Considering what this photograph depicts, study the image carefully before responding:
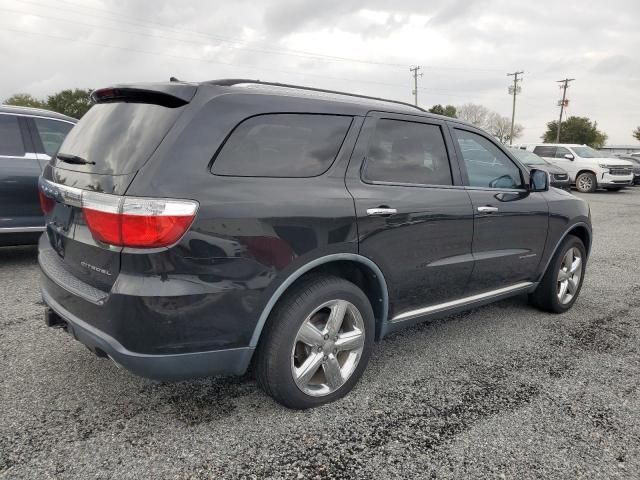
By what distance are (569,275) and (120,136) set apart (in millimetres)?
3924

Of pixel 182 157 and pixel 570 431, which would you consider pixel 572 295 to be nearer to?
pixel 570 431

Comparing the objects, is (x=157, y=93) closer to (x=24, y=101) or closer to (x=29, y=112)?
(x=29, y=112)

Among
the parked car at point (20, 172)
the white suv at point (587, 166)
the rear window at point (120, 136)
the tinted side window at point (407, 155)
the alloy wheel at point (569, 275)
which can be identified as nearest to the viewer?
the rear window at point (120, 136)

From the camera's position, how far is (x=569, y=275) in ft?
14.3

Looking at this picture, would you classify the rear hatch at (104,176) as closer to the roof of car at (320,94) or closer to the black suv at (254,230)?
the black suv at (254,230)

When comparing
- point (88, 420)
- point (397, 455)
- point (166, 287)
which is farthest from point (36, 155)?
point (397, 455)

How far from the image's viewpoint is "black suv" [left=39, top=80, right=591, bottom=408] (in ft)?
6.81

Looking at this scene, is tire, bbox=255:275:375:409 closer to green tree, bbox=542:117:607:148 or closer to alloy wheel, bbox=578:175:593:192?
alloy wheel, bbox=578:175:593:192

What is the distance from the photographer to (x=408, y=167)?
301 cm

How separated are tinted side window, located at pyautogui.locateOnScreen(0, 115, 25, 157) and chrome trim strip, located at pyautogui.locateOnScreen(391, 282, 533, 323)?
175 inches

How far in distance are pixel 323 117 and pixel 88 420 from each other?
6.60 feet

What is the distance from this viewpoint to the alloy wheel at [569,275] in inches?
170

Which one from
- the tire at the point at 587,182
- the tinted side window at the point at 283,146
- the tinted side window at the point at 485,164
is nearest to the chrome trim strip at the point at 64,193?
the tinted side window at the point at 283,146

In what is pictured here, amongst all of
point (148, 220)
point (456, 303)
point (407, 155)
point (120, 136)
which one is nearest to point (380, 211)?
point (407, 155)
